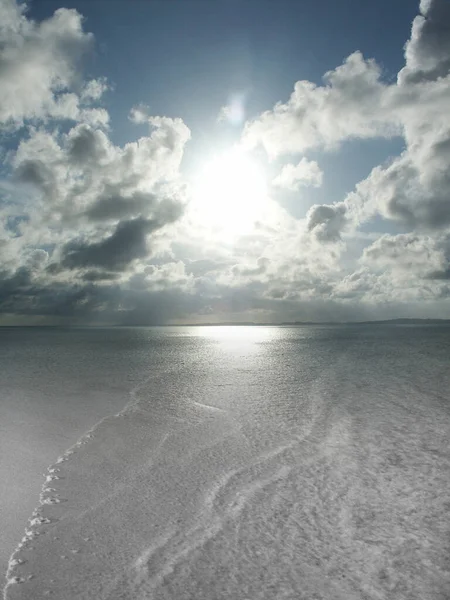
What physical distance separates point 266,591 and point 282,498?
344 centimetres

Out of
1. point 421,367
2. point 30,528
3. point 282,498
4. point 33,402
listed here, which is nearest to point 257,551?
point 282,498

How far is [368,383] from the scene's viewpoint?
29.5 m

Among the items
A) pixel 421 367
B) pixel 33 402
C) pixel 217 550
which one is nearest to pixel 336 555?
pixel 217 550

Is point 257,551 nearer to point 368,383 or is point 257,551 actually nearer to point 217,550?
point 217,550

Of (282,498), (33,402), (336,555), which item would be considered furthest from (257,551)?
(33,402)

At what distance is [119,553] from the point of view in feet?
23.5

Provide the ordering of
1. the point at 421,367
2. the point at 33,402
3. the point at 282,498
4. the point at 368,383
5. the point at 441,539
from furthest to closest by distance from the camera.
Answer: the point at 421,367 → the point at 368,383 → the point at 33,402 → the point at 282,498 → the point at 441,539

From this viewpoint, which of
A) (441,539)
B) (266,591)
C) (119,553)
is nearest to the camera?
(266,591)

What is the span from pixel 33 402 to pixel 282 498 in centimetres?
1778

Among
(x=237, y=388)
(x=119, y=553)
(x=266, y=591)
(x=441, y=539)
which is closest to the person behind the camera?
(x=266, y=591)

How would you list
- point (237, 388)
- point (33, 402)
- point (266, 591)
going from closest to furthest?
point (266, 591), point (33, 402), point (237, 388)

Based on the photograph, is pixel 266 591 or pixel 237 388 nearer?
pixel 266 591

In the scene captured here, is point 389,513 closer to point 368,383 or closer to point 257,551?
point 257,551

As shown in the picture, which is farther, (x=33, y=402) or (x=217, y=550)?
(x=33, y=402)
